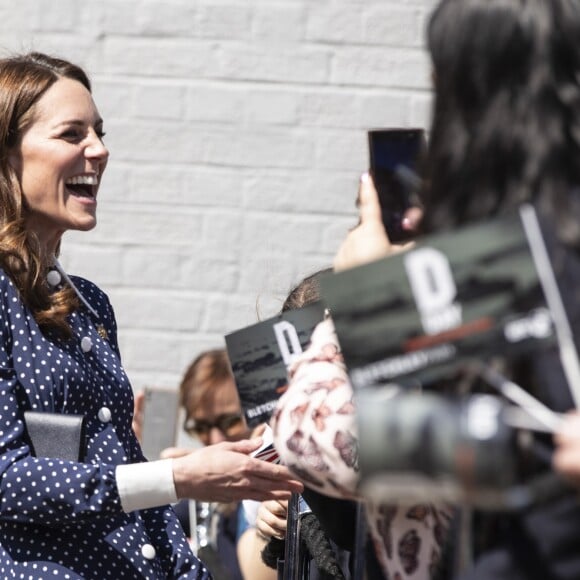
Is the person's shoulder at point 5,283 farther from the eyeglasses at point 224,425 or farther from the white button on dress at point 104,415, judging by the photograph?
the eyeglasses at point 224,425

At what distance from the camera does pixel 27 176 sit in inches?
106

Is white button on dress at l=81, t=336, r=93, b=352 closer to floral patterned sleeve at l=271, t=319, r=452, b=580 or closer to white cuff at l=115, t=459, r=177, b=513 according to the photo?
white cuff at l=115, t=459, r=177, b=513

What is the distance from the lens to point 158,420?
4.06 metres

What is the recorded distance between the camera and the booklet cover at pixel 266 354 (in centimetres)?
211

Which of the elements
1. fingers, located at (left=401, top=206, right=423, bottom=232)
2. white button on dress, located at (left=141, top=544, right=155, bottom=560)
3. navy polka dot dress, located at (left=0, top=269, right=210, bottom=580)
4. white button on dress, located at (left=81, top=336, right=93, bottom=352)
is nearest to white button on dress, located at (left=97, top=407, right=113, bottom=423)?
navy polka dot dress, located at (left=0, top=269, right=210, bottom=580)

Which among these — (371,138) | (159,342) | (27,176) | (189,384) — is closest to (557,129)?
(371,138)

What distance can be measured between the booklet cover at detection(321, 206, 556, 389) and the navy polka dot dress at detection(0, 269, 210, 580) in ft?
3.21

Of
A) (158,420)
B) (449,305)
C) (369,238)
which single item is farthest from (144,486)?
(158,420)

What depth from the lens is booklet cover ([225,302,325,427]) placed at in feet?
6.91

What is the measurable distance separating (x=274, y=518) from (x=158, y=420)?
1032mm

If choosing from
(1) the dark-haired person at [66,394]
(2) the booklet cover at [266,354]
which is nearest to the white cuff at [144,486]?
(1) the dark-haired person at [66,394]

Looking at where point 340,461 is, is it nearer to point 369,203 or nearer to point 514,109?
point 369,203

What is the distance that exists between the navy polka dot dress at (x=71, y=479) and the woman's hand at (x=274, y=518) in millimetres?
452

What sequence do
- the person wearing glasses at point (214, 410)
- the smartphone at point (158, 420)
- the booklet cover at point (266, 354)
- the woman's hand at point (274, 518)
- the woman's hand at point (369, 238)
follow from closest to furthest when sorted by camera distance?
the woman's hand at point (369, 238) → the booklet cover at point (266, 354) → the woman's hand at point (274, 518) → the smartphone at point (158, 420) → the person wearing glasses at point (214, 410)
